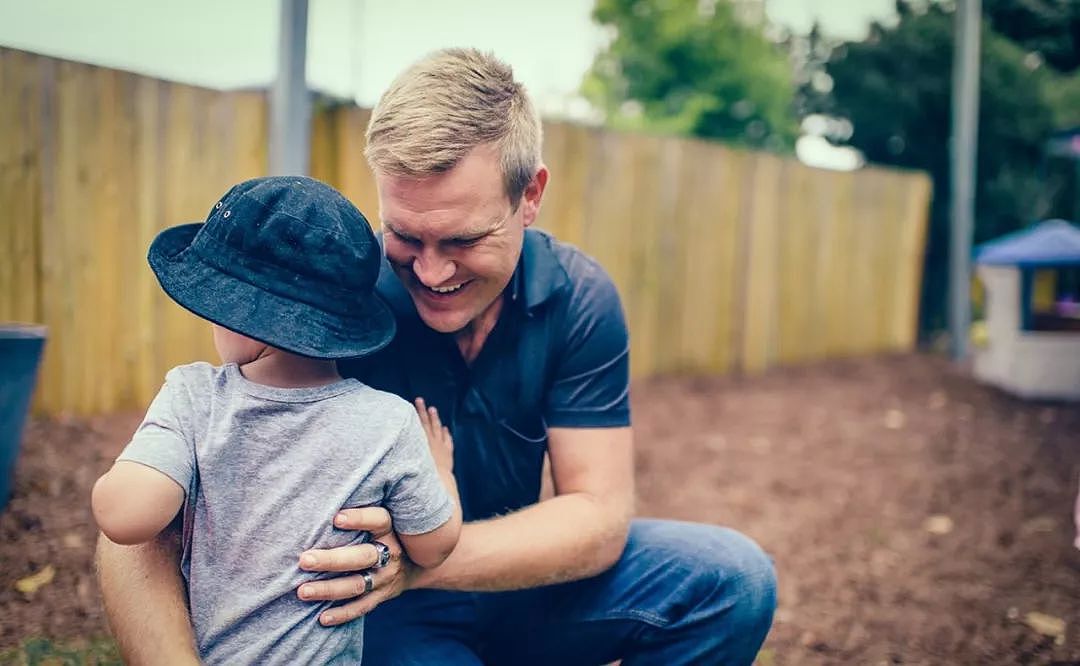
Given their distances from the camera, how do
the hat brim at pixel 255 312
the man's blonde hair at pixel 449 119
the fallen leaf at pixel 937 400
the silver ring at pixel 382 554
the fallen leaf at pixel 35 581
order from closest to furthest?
the hat brim at pixel 255 312, the silver ring at pixel 382 554, the man's blonde hair at pixel 449 119, the fallen leaf at pixel 35 581, the fallen leaf at pixel 937 400

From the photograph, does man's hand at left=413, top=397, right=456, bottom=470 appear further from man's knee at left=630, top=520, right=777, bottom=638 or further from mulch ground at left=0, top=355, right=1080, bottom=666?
mulch ground at left=0, top=355, right=1080, bottom=666

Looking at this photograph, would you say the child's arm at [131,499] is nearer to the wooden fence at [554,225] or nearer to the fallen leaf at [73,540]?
the fallen leaf at [73,540]

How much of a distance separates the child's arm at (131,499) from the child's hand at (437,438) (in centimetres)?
55

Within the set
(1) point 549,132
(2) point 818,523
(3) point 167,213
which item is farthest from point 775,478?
(3) point 167,213

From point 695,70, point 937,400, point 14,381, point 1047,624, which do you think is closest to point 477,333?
point 14,381

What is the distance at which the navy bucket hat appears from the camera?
152 centimetres

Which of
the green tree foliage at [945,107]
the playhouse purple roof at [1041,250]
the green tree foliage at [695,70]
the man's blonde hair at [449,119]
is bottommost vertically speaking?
the man's blonde hair at [449,119]

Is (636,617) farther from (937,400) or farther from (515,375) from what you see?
(937,400)

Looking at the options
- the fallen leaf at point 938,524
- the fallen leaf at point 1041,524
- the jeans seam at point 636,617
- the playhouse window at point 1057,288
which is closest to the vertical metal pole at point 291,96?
the jeans seam at point 636,617

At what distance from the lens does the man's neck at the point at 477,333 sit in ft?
6.75

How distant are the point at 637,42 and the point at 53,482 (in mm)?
14873

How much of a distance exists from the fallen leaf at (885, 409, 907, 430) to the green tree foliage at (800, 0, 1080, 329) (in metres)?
4.50

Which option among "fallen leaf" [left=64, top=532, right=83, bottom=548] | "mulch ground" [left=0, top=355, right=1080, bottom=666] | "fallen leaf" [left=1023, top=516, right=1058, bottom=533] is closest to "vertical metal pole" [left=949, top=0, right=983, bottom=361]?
"mulch ground" [left=0, top=355, right=1080, bottom=666]

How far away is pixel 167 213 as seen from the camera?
402 cm
